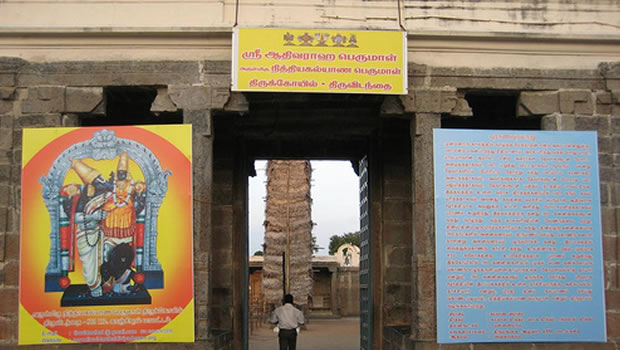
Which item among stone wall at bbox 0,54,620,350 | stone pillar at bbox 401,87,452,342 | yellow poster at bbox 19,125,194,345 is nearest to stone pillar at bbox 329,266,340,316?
stone wall at bbox 0,54,620,350

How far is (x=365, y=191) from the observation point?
11102 mm

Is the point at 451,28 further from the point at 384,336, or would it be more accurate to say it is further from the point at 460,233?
the point at 384,336

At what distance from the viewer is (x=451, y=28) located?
858 centimetres

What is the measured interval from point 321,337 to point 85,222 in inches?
336

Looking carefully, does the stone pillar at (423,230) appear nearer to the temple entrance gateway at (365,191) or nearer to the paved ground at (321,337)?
the temple entrance gateway at (365,191)

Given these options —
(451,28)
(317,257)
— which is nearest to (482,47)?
(451,28)

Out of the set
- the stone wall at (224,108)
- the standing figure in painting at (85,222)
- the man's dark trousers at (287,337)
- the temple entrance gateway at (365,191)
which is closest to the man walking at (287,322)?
the man's dark trousers at (287,337)

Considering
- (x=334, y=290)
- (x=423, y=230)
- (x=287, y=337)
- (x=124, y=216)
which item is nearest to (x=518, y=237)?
(x=423, y=230)

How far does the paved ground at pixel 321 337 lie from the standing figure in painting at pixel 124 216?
6.12 metres

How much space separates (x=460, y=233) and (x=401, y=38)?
2363 millimetres

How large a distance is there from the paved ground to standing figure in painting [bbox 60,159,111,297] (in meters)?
6.17

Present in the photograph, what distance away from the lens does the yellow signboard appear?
8055 mm

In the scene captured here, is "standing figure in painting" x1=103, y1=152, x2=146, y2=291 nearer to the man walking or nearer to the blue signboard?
the man walking

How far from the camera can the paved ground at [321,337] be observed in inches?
540
